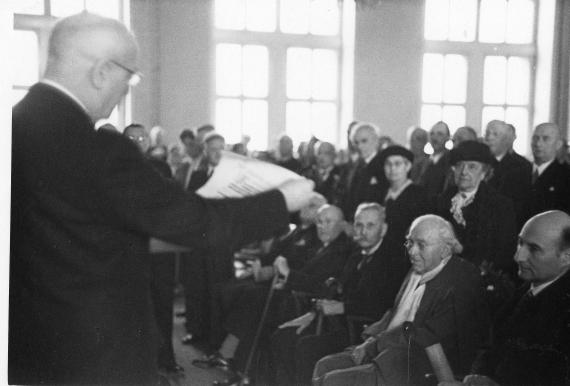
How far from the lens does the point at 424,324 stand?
113 inches

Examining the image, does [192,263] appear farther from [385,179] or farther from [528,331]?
[528,331]

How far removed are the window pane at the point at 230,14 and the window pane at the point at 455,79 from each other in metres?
1.15

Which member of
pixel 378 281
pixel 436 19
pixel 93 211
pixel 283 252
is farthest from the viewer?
pixel 283 252

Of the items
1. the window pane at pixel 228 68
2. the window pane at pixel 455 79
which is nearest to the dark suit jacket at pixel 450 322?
the window pane at pixel 455 79

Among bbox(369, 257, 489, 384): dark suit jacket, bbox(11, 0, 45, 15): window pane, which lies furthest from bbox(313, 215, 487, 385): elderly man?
bbox(11, 0, 45, 15): window pane

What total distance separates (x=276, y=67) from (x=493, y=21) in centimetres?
124

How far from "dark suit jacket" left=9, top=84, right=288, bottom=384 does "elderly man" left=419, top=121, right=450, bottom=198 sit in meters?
2.94

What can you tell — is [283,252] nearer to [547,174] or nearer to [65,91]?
[547,174]

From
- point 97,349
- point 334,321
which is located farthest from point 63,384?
point 334,321

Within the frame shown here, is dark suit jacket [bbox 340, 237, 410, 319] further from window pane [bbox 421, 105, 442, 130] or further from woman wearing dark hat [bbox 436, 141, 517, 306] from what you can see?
window pane [bbox 421, 105, 442, 130]

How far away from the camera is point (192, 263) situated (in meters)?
4.89

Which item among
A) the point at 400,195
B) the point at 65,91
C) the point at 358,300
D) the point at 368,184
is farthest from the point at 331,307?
the point at 65,91

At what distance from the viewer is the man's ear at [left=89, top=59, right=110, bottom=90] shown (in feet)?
4.93

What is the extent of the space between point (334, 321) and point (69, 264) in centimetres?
229
